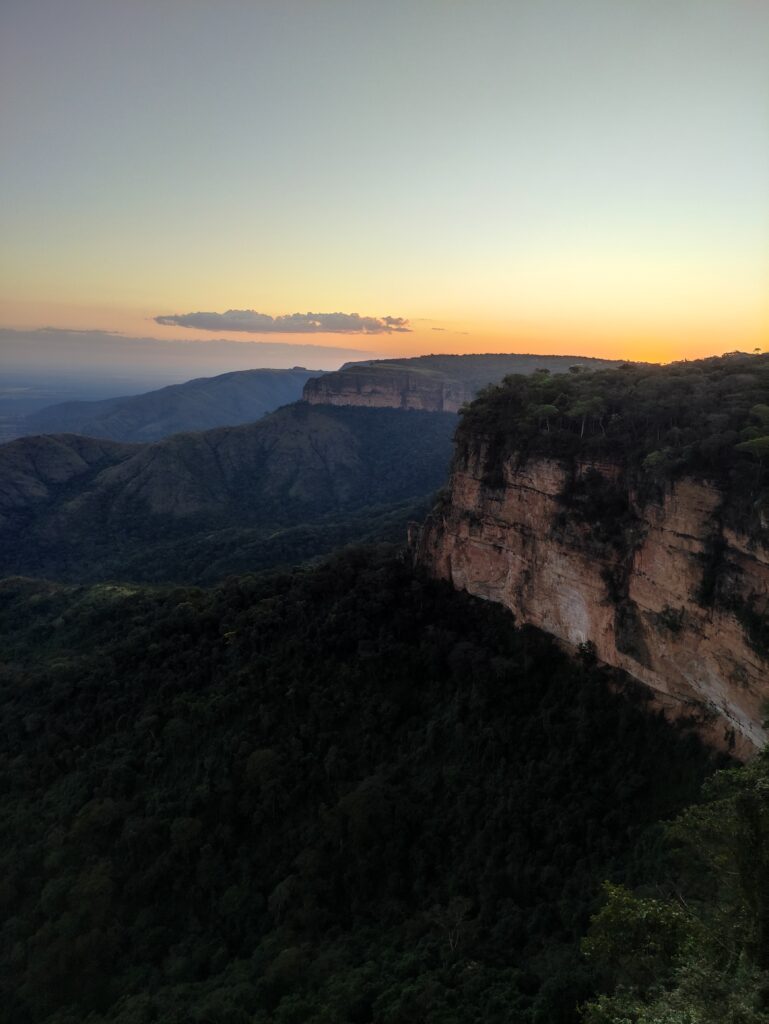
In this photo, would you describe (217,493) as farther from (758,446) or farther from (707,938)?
(707,938)

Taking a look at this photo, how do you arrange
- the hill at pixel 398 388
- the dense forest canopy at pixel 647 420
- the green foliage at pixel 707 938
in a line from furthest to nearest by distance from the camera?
the hill at pixel 398 388, the dense forest canopy at pixel 647 420, the green foliage at pixel 707 938

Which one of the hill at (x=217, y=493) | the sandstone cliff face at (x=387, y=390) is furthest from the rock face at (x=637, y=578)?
the sandstone cliff face at (x=387, y=390)

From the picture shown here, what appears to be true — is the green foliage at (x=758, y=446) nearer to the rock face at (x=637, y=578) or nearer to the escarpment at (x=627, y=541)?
the escarpment at (x=627, y=541)

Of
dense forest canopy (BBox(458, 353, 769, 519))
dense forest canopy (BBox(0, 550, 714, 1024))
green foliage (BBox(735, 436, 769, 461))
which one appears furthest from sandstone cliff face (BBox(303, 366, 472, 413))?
green foliage (BBox(735, 436, 769, 461))

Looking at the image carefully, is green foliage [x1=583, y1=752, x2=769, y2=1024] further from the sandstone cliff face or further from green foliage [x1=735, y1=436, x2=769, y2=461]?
the sandstone cliff face

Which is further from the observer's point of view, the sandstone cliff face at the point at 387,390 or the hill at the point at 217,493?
the sandstone cliff face at the point at 387,390

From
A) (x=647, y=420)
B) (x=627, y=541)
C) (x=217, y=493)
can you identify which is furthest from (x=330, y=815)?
(x=217, y=493)
